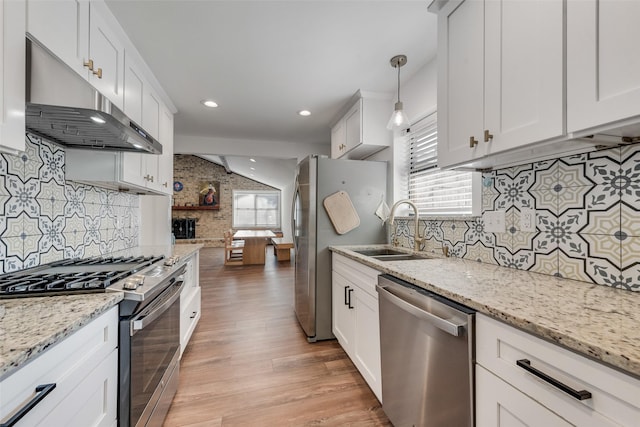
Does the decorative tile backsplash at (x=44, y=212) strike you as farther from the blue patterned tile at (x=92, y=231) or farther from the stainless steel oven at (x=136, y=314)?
the stainless steel oven at (x=136, y=314)

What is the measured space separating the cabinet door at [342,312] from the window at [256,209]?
28.6 feet

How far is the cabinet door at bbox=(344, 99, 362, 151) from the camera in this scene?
263 centimetres

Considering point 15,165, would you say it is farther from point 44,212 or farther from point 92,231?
point 92,231

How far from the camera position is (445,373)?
1.00m

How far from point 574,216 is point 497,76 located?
69 cm

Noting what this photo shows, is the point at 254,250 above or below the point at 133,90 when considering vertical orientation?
below

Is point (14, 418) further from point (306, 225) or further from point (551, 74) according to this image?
point (306, 225)

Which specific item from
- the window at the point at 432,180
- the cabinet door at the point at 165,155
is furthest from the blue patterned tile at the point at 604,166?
the cabinet door at the point at 165,155

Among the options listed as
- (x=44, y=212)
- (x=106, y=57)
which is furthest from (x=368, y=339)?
(x=106, y=57)

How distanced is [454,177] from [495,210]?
0.50 meters

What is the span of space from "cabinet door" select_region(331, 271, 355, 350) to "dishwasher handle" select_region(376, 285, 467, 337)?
628 millimetres

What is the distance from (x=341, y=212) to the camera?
243cm

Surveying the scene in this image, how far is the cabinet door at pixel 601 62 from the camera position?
2.41ft

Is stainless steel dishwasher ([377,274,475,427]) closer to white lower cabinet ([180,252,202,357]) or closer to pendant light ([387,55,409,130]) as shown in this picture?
pendant light ([387,55,409,130])
